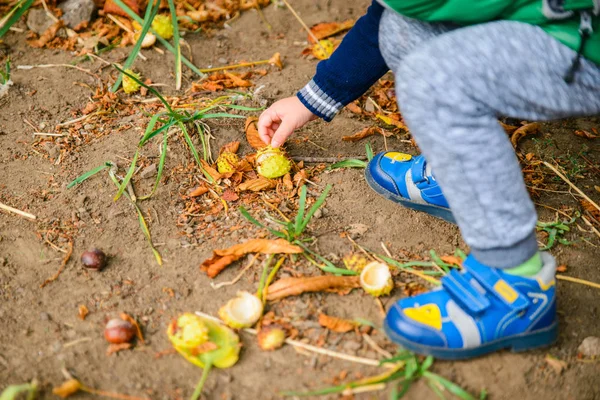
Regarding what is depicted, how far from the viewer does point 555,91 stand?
56.6 inches

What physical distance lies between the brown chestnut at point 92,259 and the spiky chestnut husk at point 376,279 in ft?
2.80

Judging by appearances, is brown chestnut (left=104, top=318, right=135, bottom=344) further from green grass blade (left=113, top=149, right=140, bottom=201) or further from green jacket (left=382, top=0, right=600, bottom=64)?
green jacket (left=382, top=0, right=600, bottom=64)

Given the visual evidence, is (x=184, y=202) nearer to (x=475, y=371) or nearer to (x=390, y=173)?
(x=390, y=173)

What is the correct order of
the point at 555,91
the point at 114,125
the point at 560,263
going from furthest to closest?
the point at 114,125 < the point at 560,263 < the point at 555,91

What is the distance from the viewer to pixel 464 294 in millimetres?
1592

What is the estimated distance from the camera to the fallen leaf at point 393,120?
8.30 ft

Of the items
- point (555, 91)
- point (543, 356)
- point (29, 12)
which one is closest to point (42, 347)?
point (543, 356)

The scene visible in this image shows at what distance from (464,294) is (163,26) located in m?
2.05

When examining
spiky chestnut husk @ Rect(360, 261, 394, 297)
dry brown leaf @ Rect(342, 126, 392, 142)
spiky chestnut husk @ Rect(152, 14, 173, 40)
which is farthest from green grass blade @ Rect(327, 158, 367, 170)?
spiky chestnut husk @ Rect(152, 14, 173, 40)

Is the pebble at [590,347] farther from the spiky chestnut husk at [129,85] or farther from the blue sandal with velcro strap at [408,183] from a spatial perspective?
the spiky chestnut husk at [129,85]

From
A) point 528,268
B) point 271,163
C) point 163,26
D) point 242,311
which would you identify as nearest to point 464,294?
point 528,268

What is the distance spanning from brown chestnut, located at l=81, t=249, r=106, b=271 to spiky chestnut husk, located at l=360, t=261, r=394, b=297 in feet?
2.80

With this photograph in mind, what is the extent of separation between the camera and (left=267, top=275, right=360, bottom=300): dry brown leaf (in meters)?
1.76

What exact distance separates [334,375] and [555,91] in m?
0.95
